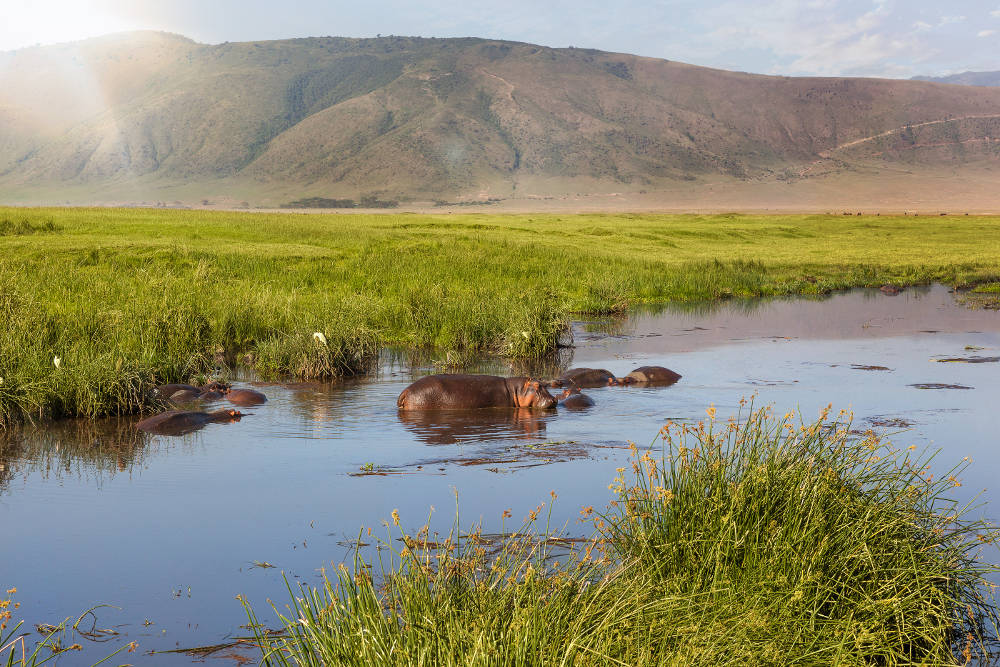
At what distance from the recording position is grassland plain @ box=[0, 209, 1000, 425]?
12.3 meters

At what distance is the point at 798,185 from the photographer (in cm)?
17375

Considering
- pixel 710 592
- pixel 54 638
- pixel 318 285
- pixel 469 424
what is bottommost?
pixel 54 638

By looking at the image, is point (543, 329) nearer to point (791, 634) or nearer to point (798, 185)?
point (791, 634)

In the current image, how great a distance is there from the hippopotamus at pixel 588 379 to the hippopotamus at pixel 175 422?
4.69 metres

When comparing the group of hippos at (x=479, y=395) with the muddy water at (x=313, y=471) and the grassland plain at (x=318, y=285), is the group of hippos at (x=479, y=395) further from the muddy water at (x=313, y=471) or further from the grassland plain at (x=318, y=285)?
the grassland plain at (x=318, y=285)

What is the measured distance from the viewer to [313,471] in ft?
28.6

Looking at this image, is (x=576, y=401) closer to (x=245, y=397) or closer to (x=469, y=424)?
(x=469, y=424)

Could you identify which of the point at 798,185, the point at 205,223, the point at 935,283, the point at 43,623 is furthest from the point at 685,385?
the point at 798,185

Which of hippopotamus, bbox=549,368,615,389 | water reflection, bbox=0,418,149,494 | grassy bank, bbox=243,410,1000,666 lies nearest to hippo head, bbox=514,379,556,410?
hippopotamus, bbox=549,368,615,389

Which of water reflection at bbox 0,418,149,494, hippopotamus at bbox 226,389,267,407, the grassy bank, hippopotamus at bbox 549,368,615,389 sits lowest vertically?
water reflection at bbox 0,418,149,494

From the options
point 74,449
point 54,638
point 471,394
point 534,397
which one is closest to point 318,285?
point 471,394

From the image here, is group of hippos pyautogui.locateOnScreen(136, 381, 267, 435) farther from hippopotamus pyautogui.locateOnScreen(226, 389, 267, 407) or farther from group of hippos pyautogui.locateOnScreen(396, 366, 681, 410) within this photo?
group of hippos pyautogui.locateOnScreen(396, 366, 681, 410)

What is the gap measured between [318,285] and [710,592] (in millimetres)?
18374

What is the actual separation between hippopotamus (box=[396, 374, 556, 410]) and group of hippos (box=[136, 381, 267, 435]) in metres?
1.93
